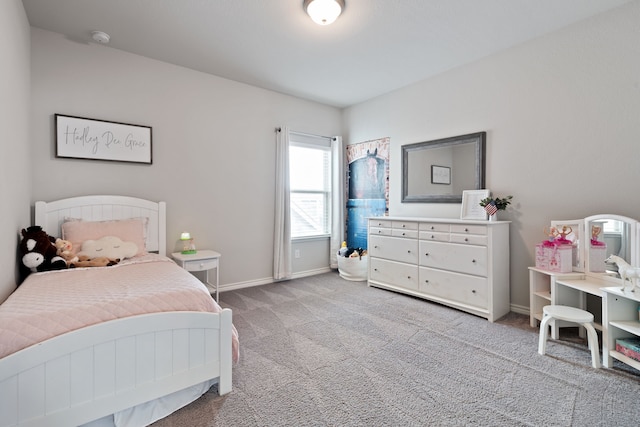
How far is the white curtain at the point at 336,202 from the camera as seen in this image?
4684 mm

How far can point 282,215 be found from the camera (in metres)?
4.12

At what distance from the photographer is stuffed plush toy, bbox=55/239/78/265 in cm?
237

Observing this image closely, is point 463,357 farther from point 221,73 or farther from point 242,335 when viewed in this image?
point 221,73

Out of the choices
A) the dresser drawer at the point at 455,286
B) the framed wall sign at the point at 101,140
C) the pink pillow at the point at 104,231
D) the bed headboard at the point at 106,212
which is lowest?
the dresser drawer at the point at 455,286

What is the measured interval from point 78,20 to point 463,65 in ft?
12.3

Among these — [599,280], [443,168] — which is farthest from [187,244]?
[599,280]

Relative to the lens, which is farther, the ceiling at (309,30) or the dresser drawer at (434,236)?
the dresser drawer at (434,236)

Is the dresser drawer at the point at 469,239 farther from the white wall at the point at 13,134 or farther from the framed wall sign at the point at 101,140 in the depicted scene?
the white wall at the point at 13,134

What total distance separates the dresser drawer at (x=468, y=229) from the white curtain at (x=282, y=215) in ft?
6.94

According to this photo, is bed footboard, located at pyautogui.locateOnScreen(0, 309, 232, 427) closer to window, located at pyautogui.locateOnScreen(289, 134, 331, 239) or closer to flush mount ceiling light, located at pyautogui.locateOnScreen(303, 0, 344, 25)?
flush mount ceiling light, located at pyautogui.locateOnScreen(303, 0, 344, 25)

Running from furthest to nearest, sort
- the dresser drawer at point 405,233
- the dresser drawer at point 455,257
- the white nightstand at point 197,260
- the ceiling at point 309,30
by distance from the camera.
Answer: the dresser drawer at point 405,233 → the white nightstand at point 197,260 → the dresser drawer at point 455,257 → the ceiling at point 309,30

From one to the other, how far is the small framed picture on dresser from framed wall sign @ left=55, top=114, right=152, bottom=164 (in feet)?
11.3

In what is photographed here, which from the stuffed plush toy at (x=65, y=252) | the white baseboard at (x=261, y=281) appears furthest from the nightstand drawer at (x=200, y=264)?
the stuffed plush toy at (x=65, y=252)

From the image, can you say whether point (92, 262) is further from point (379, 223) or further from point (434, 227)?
point (434, 227)
